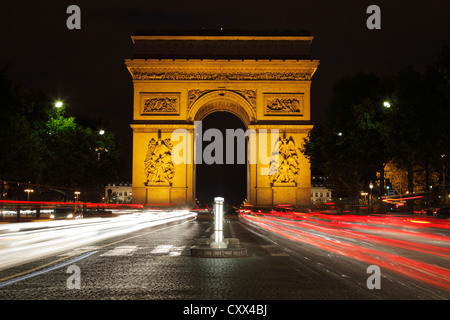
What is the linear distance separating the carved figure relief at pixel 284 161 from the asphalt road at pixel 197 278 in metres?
38.9

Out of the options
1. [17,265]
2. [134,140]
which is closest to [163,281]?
[17,265]

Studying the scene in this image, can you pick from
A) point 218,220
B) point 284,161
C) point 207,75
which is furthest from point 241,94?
point 218,220

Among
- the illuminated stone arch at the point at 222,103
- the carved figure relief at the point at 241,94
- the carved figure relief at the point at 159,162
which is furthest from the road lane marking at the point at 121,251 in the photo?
the carved figure relief at the point at 241,94

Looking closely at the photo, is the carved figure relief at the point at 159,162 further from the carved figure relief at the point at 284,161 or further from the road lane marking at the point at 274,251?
the road lane marking at the point at 274,251

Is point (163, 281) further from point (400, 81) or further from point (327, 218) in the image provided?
point (400, 81)

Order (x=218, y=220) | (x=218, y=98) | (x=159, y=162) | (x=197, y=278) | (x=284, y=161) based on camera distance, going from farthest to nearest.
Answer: (x=218, y=98) → (x=284, y=161) → (x=159, y=162) → (x=218, y=220) → (x=197, y=278)

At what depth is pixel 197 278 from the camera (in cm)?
847

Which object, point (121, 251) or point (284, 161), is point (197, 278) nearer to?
point (121, 251)

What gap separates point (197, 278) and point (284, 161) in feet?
143

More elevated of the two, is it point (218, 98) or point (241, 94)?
point (241, 94)

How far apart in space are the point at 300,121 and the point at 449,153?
56.8 ft

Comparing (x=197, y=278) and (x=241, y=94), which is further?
(x=241, y=94)

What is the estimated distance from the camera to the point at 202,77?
5203cm

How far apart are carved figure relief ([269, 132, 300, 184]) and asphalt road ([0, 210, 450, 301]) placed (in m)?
38.9
